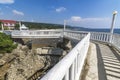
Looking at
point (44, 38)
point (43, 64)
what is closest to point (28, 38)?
point (44, 38)

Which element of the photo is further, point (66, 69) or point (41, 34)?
point (41, 34)

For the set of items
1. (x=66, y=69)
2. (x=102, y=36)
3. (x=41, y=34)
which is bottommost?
(x=41, y=34)

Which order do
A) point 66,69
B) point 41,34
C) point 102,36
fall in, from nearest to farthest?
1. point 66,69
2. point 102,36
3. point 41,34

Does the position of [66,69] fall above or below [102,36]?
above

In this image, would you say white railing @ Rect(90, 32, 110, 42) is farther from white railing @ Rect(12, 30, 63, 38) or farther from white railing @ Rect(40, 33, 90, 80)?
white railing @ Rect(40, 33, 90, 80)

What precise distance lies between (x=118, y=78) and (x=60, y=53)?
A: 628 inches

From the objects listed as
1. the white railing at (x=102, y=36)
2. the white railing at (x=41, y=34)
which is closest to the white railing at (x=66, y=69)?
the white railing at (x=102, y=36)

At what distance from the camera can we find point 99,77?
153 inches

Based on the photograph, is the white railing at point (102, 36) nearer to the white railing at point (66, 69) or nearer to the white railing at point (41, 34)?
the white railing at point (41, 34)

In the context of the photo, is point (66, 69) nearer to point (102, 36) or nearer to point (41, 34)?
point (102, 36)

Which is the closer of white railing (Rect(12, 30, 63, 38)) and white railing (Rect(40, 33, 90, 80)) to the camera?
white railing (Rect(40, 33, 90, 80))

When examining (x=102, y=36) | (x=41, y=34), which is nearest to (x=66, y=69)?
(x=102, y=36)

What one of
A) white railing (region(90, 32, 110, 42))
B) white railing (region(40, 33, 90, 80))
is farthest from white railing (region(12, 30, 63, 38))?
white railing (region(40, 33, 90, 80))

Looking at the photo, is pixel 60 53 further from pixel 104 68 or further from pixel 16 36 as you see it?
pixel 104 68
